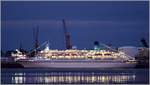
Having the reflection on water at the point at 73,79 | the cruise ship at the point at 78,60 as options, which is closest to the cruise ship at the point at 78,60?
the cruise ship at the point at 78,60

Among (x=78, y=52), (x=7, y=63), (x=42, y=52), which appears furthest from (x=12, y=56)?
(x=78, y=52)

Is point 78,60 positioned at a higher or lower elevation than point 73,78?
higher

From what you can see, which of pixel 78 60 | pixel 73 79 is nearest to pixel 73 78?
pixel 73 79

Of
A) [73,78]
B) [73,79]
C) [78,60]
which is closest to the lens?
[73,79]

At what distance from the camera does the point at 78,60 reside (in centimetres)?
4919

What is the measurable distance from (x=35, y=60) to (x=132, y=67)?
8.36 meters

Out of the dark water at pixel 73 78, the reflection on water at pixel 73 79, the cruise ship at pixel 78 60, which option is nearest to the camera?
the dark water at pixel 73 78

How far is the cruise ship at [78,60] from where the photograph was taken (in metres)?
48.6

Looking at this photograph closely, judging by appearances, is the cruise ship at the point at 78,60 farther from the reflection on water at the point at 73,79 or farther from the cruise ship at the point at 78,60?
the reflection on water at the point at 73,79

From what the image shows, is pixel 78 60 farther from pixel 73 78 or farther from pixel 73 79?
pixel 73 79

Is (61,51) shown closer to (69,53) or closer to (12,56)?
(69,53)

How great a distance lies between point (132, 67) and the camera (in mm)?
52875

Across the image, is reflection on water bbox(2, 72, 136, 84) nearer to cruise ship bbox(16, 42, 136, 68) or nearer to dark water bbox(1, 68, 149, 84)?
dark water bbox(1, 68, 149, 84)

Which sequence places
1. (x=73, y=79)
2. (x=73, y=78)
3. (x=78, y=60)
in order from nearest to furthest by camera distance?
(x=73, y=79)
(x=73, y=78)
(x=78, y=60)
